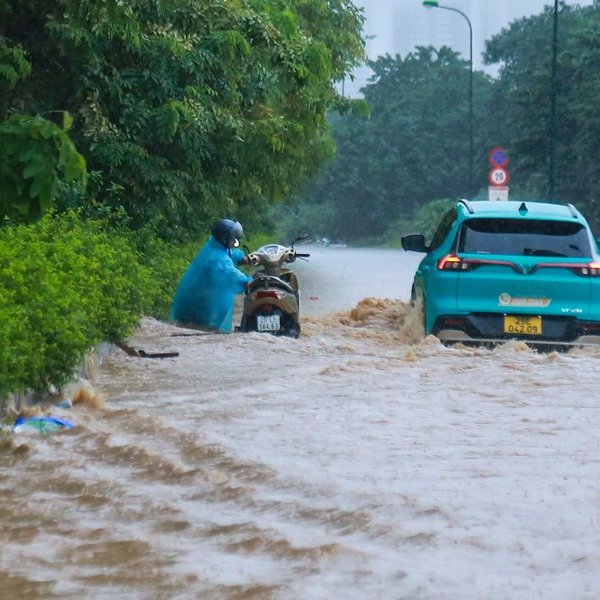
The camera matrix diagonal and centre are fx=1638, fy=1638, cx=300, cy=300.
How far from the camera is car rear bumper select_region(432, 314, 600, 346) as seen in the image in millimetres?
14977

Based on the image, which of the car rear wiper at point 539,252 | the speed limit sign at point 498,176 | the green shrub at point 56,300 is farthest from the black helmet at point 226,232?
the speed limit sign at point 498,176

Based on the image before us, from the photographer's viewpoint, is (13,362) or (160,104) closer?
(13,362)

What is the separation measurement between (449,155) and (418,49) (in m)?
11.8

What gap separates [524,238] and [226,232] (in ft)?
9.17

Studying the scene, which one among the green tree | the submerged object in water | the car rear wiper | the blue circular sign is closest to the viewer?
the submerged object in water

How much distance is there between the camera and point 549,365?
539 inches

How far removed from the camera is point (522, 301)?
49.1ft

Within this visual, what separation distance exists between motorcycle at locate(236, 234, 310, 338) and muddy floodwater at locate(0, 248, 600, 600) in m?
0.88

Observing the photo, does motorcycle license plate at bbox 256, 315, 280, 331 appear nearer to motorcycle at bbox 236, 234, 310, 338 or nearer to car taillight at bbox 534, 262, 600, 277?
motorcycle at bbox 236, 234, 310, 338

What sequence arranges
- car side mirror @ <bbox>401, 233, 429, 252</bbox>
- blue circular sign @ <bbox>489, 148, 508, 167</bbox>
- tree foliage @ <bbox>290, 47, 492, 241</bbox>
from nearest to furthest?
car side mirror @ <bbox>401, 233, 429, 252</bbox>, blue circular sign @ <bbox>489, 148, 508, 167</bbox>, tree foliage @ <bbox>290, 47, 492, 241</bbox>

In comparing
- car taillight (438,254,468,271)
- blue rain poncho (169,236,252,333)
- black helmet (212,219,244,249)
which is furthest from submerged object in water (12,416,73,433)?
car taillight (438,254,468,271)

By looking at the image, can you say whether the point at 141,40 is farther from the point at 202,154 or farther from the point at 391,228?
the point at 391,228

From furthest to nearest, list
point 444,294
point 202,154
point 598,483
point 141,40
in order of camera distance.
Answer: point 202,154 < point 141,40 < point 444,294 < point 598,483

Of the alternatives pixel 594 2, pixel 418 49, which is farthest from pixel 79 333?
pixel 418 49
